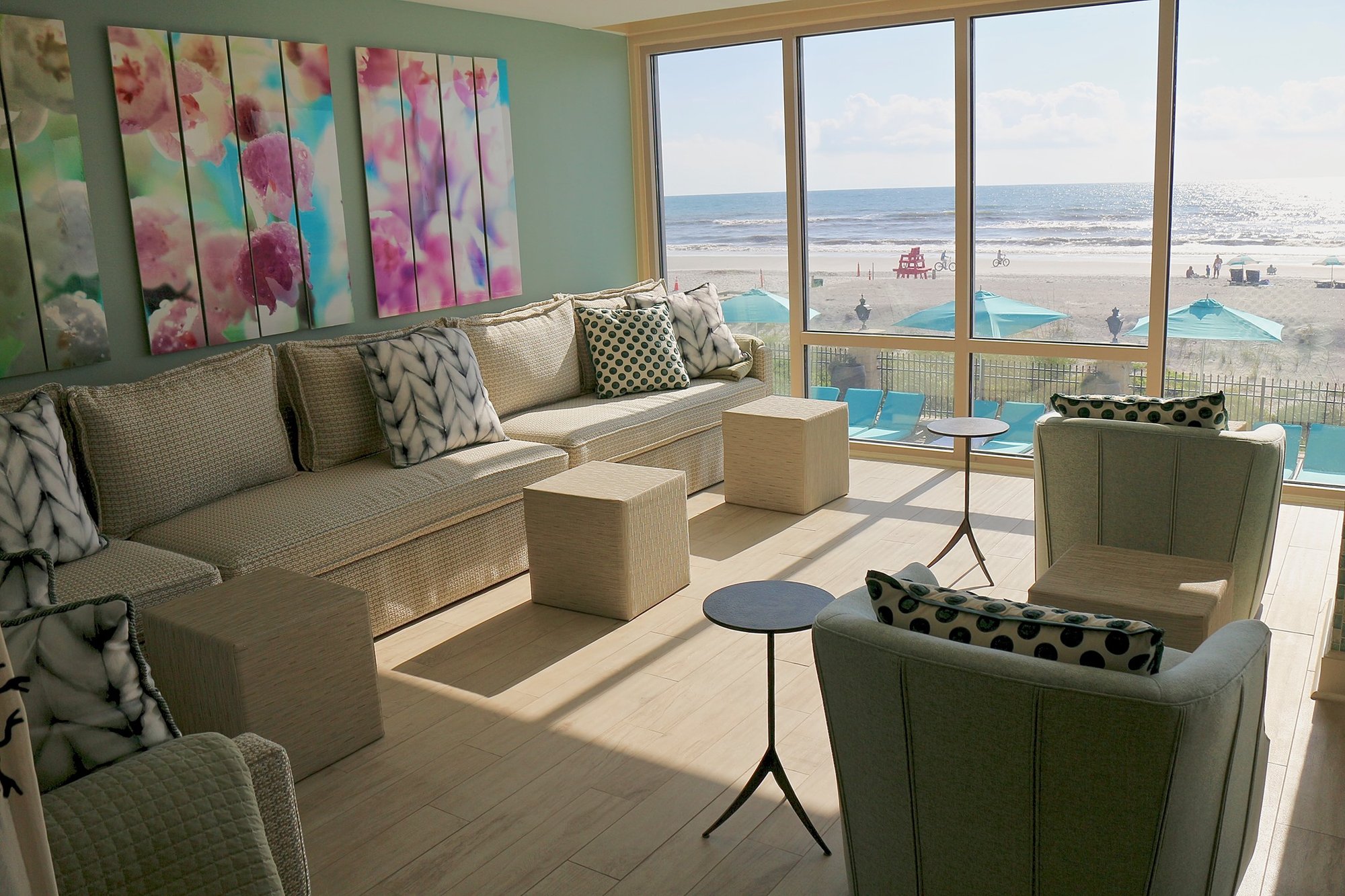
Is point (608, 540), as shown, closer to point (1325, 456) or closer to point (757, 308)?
point (757, 308)

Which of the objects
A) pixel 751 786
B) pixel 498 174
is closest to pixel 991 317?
pixel 498 174

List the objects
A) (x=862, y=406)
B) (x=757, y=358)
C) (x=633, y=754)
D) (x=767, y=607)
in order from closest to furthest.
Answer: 1. (x=767, y=607)
2. (x=633, y=754)
3. (x=757, y=358)
4. (x=862, y=406)

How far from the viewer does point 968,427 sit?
4.38 meters

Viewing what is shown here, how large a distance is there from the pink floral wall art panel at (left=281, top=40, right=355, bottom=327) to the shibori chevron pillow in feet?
1.40

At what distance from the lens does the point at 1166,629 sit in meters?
2.92

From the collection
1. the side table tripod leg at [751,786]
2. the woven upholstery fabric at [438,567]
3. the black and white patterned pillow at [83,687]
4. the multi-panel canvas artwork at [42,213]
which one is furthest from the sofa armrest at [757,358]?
the black and white patterned pillow at [83,687]

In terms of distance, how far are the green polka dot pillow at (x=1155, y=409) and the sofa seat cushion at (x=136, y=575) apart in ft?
9.09

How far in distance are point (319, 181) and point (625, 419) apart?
1699 mm

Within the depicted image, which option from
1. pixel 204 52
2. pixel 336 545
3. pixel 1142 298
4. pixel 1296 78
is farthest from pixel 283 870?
pixel 1296 78

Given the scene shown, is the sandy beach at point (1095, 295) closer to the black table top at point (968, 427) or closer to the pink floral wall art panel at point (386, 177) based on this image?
the black table top at point (968, 427)

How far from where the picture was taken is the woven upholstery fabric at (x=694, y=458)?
5.34 metres

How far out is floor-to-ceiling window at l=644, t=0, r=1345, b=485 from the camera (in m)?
5.01

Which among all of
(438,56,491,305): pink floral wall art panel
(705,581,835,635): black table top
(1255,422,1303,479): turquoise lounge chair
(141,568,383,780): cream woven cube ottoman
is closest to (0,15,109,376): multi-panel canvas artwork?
(141,568,383,780): cream woven cube ottoman

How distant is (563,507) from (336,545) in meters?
0.82
